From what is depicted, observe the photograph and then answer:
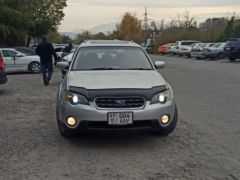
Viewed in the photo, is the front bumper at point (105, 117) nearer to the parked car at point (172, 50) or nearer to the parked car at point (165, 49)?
the parked car at point (172, 50)

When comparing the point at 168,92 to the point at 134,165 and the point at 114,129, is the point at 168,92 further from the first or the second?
the point at 134,165

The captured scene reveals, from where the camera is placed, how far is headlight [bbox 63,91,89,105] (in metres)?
7.03

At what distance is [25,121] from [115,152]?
3121mm

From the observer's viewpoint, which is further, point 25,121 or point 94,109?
point 25,121

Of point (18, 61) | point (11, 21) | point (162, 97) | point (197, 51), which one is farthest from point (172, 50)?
point (162, 97)

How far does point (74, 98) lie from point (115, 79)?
29.2 inches

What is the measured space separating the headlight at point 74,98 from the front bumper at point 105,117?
0.07m

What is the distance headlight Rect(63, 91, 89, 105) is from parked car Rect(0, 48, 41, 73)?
60.0ft

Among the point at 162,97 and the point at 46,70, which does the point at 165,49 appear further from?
the point at 162,97

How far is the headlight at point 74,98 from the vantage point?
7.03m

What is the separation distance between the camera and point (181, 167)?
6.17 meters

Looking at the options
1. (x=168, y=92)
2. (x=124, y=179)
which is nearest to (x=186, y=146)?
(x=168, y=92)

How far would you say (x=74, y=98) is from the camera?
23.3 ft

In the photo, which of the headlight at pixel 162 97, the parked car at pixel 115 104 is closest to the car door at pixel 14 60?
the parked car at pixel 115 104
